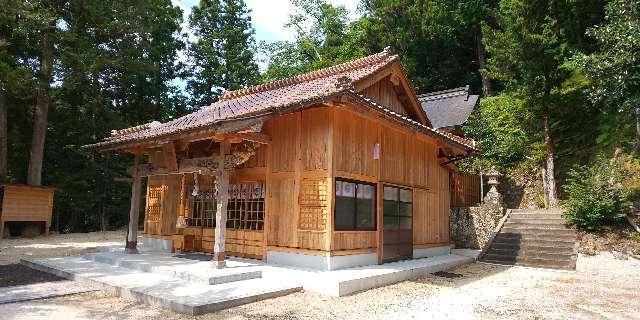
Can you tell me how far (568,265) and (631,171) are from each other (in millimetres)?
6443

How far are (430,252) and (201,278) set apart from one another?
7963 millimetres

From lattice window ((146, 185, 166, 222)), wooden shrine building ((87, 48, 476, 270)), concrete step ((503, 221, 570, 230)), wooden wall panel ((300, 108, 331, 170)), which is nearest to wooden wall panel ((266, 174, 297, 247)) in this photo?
wooden shrine building ((87, 48, 476, 270))

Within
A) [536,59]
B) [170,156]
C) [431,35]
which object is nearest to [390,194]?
[170,156]

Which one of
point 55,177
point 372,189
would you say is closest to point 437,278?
point 372,189

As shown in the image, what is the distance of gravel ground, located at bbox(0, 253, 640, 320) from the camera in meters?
6.16

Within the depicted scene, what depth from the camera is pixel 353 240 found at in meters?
9.81

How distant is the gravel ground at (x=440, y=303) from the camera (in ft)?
20.2

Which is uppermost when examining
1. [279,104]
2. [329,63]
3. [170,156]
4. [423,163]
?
[329,63]

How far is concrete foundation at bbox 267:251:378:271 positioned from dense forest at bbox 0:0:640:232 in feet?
18.8

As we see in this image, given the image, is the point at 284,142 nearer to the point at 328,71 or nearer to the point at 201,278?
the point at 201,278

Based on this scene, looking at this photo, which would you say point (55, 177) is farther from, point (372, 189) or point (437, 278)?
point (437, 278)

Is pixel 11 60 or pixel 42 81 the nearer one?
pixel 11 60

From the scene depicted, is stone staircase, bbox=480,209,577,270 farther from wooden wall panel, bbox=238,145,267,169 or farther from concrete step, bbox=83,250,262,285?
concrete step, bbox=83,250,262,285

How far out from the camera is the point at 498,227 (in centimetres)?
1527
